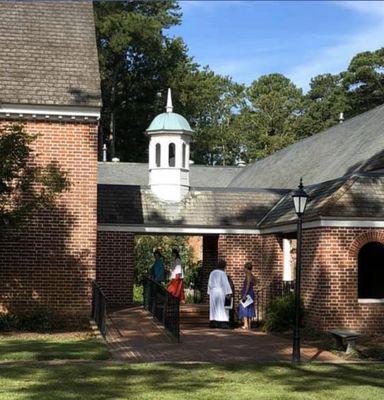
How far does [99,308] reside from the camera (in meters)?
Answer: 15.6

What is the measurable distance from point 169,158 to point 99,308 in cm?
970

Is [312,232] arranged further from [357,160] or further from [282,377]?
[357,160]

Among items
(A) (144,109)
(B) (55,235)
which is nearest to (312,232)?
(B) (55,235)

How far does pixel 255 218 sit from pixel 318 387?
40.3 feet

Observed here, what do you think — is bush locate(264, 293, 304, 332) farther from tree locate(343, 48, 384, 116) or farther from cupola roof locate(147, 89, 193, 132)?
tree locate(343, 48, 384, 116)

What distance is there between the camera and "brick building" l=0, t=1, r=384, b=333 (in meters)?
16.7

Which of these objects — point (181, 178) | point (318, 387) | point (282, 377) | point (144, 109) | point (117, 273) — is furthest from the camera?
point (144, 109)

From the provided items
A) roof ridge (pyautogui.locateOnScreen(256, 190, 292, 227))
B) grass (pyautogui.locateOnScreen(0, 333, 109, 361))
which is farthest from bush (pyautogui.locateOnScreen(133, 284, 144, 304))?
grass (pyautogui.locateOnScreen(0, 333, 109, 361))

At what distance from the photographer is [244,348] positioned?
14133 mm

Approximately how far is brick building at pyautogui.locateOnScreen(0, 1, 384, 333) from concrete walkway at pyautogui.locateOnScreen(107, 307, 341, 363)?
1465mm

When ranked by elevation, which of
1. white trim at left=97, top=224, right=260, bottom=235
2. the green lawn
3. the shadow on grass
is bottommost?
the green lawn

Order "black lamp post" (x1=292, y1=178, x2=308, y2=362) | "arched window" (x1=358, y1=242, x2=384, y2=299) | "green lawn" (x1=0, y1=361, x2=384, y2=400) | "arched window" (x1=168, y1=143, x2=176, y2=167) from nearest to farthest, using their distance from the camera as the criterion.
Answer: "green lawn" (x1=0, y1=361, x2=384, y2=400) → "black lamp post" (x1=292, y1=178, x2=308, y2=362) → "arched window" (x1=358, y1=242, x2=384, y2=299) → "arched window" (x1=168, y1=143, x2=176, y2=167)

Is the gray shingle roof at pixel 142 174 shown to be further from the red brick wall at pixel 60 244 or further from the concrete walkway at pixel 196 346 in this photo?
the concrete walkway at pixel 196 346

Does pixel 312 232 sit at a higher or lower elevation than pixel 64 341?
higher
